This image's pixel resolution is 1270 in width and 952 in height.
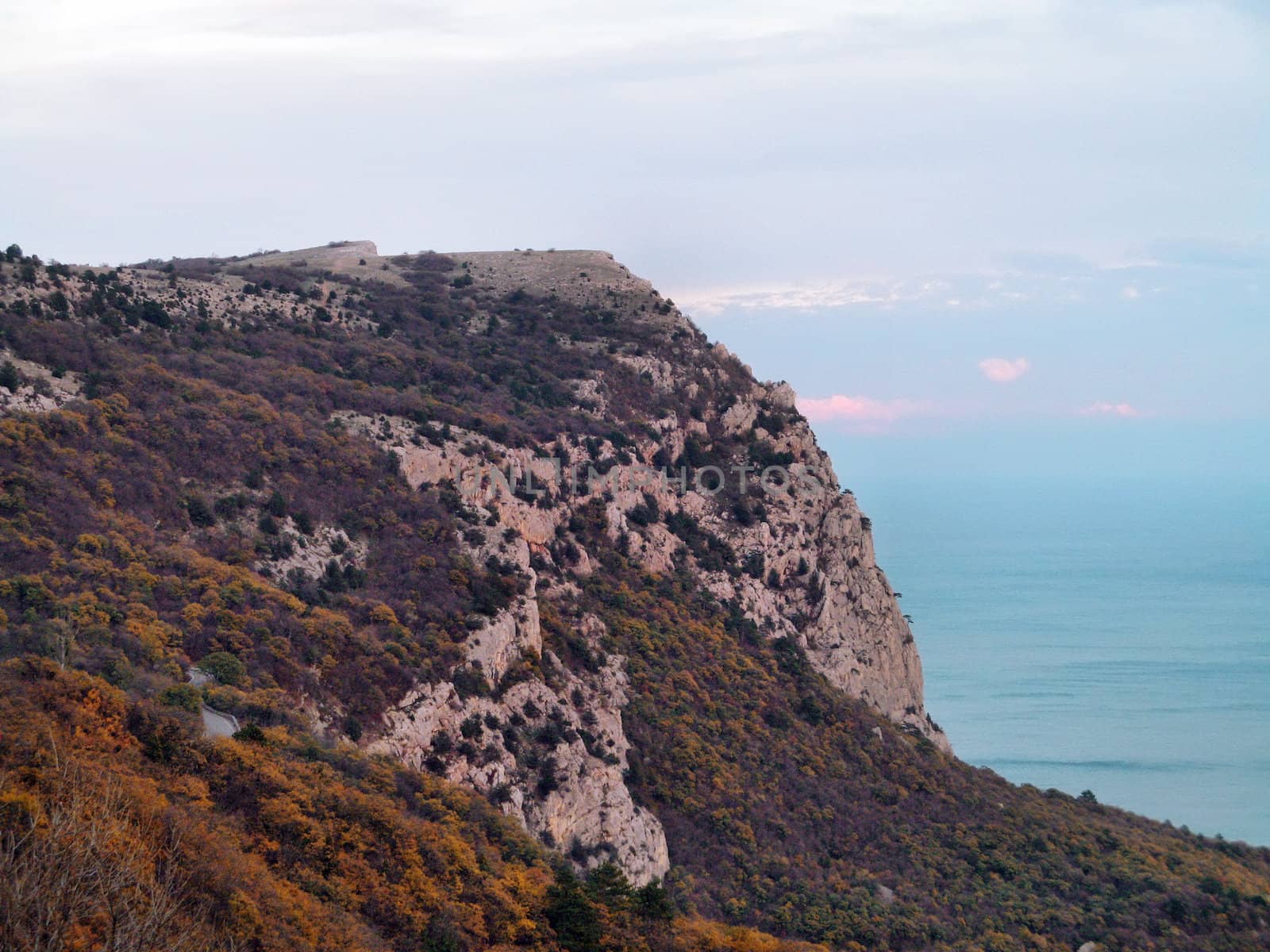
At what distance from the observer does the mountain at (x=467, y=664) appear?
1816cm

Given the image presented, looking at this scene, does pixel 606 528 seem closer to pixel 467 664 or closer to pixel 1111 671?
pixel 467 664

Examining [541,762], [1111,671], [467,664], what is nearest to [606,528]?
[467,664]

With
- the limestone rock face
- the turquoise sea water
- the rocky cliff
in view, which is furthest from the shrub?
the turquoise sea water

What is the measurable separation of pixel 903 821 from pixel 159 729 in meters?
26.0

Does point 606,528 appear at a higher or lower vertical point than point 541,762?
higher

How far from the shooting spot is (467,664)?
29375 millimetres

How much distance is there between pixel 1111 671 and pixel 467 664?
3472 inches

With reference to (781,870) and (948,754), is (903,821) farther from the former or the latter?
(948,754)

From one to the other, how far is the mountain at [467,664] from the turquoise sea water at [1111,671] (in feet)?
106

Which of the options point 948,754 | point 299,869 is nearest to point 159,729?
point 299,869

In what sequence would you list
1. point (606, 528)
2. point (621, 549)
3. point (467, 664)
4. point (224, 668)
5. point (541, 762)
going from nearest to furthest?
point (224, 668) < point (541, 762) < point (467, 664) < point (606, 528) < point (621, 549)

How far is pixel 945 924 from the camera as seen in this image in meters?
31.2

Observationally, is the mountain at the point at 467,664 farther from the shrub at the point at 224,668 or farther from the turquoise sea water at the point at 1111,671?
the turquoise sea water at the point at 1111,671

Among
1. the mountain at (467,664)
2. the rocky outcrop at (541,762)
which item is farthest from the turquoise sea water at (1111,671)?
the rocky outcrop at (541,762)
